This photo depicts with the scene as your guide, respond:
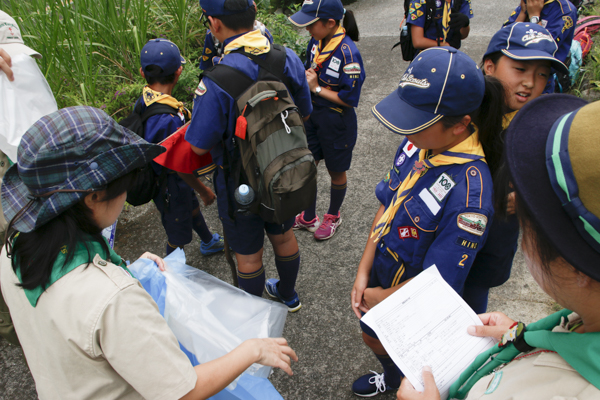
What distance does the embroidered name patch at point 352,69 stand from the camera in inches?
105

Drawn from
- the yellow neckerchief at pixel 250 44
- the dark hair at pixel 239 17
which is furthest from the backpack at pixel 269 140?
the dark hair at pixel 239 17

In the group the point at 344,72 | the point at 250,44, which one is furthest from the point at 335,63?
the point at 250,44

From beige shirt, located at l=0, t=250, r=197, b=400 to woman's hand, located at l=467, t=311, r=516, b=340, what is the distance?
0.84m

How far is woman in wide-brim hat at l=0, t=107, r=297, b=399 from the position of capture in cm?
91

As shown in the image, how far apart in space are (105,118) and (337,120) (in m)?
2.00

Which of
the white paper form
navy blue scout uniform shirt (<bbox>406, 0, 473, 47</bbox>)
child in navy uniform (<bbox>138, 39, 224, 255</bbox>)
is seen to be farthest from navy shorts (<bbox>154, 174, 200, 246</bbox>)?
navy blue scout uniform shirt (<bbox>406, 0, 473, 47</bbox>)

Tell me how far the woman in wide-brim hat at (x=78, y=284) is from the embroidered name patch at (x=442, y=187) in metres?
0.98

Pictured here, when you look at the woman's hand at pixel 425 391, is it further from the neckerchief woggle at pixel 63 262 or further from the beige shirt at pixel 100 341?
the neckerchief woggle at pixel 63 262

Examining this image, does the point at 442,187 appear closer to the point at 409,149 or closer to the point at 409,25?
the point at 409,149

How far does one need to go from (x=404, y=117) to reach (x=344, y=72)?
1.48 metres

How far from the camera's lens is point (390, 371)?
1915 mm

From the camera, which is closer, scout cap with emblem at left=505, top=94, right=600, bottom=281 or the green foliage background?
scout cap with emblem at left=505, top=94, right=600, bottom=281

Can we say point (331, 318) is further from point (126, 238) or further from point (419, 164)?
point (126, 238)

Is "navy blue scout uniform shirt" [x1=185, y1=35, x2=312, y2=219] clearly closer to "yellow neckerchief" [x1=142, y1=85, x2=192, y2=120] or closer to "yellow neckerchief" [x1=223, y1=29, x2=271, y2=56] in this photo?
"yellow neckerchief" [x1=223, y1=29, x2=271, y2=56]
